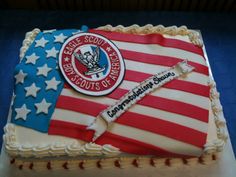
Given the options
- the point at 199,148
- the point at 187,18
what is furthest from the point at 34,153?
the point at 187,18

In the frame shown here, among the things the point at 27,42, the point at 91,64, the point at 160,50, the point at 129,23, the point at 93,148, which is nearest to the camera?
the point at 93,148

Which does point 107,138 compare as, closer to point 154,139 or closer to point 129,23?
point 154,139

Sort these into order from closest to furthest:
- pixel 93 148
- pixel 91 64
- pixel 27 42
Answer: pixel 93 148 < pixel 91 64 < pixel 27 42

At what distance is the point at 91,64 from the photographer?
2.50 metres

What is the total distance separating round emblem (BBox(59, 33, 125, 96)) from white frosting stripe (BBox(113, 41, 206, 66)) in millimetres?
101

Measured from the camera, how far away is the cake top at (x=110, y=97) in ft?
7.49

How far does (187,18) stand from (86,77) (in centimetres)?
194

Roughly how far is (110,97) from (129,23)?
1.70m

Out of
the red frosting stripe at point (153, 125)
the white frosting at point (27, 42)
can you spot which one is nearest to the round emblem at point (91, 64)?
the red frosting stripe at point (153, 125)

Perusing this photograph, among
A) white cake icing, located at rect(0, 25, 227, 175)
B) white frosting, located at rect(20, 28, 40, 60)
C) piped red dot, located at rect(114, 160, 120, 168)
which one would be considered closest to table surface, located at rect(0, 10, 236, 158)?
white frosting, located at rect(20, 28, 40, 60)

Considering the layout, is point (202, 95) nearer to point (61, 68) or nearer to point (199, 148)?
point (199, 148)

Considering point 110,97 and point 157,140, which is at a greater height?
point 110,97

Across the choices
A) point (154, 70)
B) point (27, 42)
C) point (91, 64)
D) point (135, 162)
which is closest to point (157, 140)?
point (135, 162)

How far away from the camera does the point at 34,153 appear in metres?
2.27
